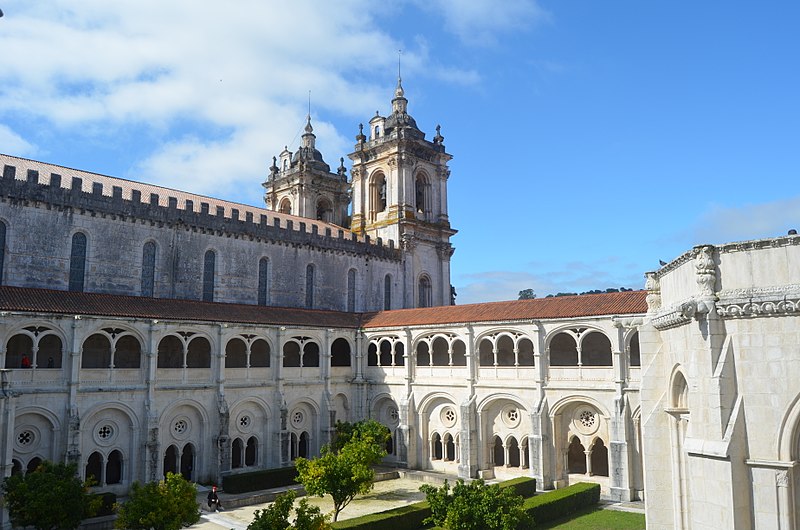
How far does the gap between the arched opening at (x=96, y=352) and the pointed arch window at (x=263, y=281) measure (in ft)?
35.7

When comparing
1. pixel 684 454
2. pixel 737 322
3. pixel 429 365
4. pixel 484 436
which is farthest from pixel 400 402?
pixel 737 322

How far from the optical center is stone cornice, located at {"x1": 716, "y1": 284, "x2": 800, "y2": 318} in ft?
41.9

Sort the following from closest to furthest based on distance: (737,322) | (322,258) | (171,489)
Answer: (737,322), (171,489), (322,258)

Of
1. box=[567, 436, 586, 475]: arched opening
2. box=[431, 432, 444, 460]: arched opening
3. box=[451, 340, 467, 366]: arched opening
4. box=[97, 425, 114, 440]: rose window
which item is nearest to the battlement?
box=[451, 340, 467, 366]: arched opening

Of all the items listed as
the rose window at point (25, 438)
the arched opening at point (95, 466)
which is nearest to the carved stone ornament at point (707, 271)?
the rose window at point (25, 438)

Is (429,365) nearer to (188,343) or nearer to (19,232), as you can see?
(188,343)

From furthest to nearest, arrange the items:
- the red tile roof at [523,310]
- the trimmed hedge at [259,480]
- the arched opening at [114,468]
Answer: the trimmed hedge at [259,480], the red tile roof at [523,310], the arched opening at [114,468]

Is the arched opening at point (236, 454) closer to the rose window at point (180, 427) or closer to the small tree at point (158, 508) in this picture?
the rose window at point (180, 427)

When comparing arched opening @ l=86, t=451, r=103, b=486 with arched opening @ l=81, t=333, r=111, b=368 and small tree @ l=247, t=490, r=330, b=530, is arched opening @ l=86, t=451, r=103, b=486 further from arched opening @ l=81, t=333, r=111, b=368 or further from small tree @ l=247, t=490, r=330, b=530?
small tree @ l=247, t=490, r=330, b=530

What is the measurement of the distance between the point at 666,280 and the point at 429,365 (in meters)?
25.5

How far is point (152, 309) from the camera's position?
3456 centimetres

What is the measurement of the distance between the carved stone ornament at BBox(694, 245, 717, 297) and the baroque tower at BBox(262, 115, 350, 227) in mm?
48791

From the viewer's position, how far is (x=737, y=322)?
1345 cm

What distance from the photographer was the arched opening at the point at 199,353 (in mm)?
38688
